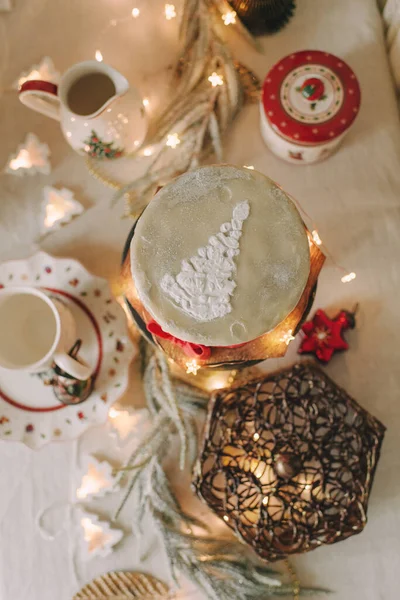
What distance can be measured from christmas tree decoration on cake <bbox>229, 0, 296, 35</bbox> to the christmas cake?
365 mm

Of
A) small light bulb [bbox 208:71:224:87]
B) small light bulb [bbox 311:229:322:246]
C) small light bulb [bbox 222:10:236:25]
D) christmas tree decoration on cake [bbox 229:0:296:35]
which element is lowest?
small light bulb [bbox 311:229:322:246]

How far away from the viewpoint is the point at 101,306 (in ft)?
2.29

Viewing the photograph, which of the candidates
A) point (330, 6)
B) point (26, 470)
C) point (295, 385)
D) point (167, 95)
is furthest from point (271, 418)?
point (330, 6)

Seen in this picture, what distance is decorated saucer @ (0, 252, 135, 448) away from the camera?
678 millimetres

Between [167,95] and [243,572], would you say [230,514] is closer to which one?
[243,572]

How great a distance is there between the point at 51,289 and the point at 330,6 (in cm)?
61

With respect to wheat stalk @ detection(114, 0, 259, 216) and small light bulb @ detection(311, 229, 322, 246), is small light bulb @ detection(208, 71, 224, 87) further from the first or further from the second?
small light bulb @ detection(311, 229, 322, 246)

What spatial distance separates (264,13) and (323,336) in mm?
479

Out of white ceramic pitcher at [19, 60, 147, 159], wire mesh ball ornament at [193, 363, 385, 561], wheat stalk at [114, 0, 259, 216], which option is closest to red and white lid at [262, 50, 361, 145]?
wheat stalk at [114, 0, 259, 216]

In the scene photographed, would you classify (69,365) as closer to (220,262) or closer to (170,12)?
(220,262)

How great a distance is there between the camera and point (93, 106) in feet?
2.25

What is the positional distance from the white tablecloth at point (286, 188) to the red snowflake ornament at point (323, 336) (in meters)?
0.03

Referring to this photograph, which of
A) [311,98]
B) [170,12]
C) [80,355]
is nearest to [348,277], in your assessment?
[311,98]

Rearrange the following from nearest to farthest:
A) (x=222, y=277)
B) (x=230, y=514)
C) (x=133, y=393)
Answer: (x=222, y=277)
(x=230, y=514)
(x=133, y=393)
